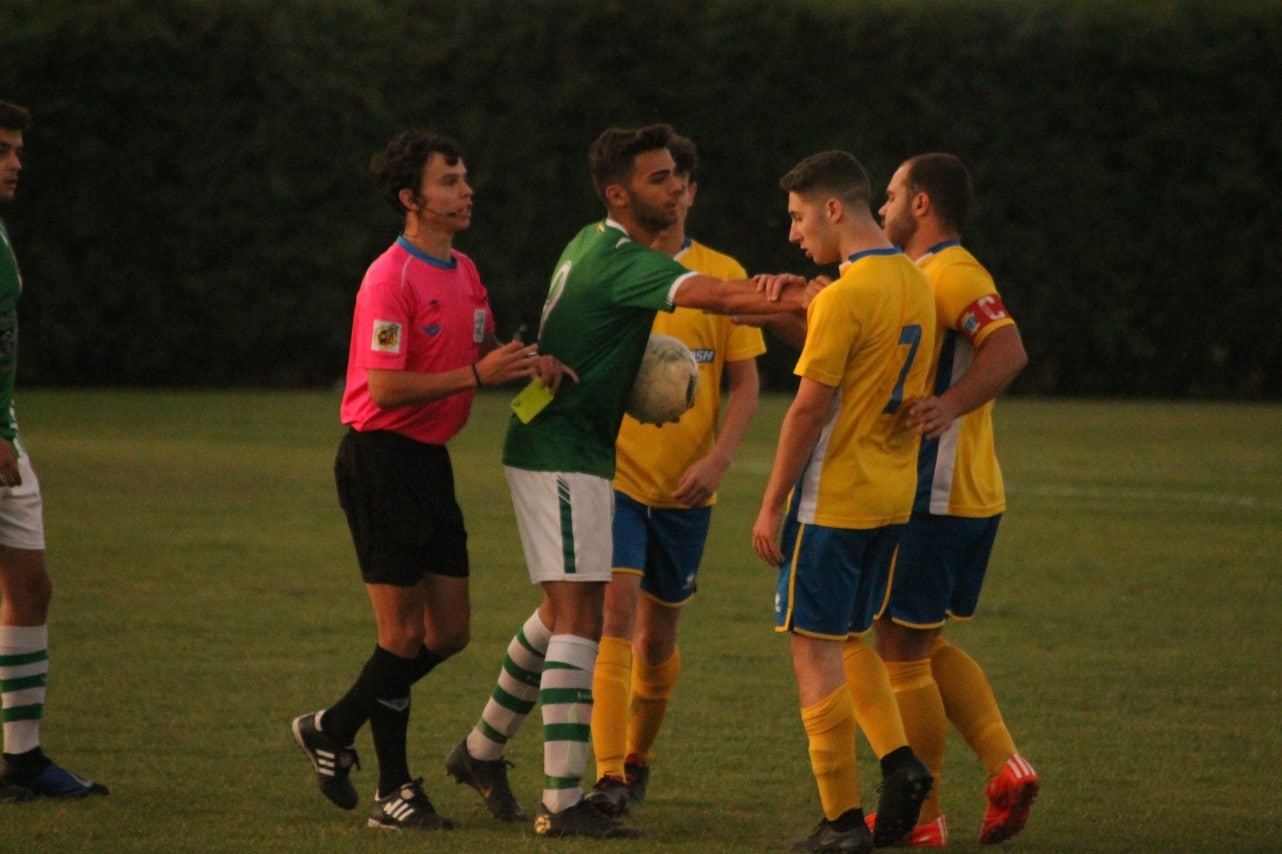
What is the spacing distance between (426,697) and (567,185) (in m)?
16.4

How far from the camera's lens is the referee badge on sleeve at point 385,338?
5543 millimetres

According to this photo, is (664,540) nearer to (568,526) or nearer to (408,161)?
(568,526)

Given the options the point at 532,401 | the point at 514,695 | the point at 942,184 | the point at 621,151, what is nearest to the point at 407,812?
the point at 514,695

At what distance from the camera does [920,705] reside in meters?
5.64

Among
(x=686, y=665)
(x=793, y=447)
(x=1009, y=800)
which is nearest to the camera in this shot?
(x=793, y=447)

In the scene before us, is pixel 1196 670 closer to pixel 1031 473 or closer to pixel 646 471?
pixel 646 471

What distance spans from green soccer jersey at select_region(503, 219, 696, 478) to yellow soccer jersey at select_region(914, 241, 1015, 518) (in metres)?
0.86

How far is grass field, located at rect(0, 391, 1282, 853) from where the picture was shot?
5.72m

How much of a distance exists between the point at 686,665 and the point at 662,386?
2835mm

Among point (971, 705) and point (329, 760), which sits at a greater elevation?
A: point (971, 705)

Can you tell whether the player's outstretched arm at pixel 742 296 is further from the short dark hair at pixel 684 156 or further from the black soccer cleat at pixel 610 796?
the black soccer cleat at pixel 610 796

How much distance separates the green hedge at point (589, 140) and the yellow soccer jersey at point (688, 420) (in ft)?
54.9

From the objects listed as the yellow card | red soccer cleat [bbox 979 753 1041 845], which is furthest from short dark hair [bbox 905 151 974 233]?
red soccer cleat [bbox 979 753 1041 845]

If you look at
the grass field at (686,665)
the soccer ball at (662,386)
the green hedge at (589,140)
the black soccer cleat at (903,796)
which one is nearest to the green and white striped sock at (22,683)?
the grass field at (686,665)
